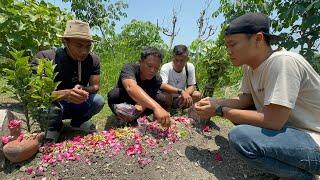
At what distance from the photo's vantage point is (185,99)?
526 cm

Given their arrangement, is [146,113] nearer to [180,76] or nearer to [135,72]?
[135,72]

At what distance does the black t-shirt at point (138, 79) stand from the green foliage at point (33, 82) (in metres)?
1.10

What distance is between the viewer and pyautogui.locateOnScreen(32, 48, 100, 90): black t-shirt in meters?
4.18

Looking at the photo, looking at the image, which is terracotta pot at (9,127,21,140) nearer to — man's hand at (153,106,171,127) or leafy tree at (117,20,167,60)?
man's hand at (153,106,171,127)

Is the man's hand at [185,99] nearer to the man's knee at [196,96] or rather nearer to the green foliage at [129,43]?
the man's knee at [196,96]

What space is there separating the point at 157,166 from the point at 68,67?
1.61 meters

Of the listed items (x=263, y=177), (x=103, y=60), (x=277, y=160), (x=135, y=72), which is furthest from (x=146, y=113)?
(x=103, y=60)

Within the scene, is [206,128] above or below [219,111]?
below

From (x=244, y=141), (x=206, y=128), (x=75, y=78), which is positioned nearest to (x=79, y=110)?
(x=75, y=78)

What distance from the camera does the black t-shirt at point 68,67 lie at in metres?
4.18

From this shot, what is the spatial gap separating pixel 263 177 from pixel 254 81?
918mm

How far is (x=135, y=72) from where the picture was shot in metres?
4.60

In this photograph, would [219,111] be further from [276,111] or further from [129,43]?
[129,43]

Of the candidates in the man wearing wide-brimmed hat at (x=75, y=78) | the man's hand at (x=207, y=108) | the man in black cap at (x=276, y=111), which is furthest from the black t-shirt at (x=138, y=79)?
the man in black cap at (x=276, y=111)
